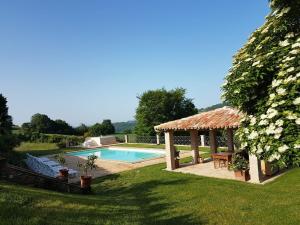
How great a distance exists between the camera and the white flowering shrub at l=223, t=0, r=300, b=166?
3764mm

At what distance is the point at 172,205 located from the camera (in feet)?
36.1

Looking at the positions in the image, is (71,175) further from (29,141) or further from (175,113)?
(29,141)

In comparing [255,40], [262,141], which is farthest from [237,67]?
[262,141]

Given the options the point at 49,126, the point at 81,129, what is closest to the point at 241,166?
the point at 81,129

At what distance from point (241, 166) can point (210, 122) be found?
3.08 meters

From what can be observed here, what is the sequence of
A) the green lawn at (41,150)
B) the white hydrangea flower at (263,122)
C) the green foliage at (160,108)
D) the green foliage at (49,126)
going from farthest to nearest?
the green foliage at (49,126) → the green foliage at (160,108) → the green lawn at (41,150) → the white hydrangea flower at (263,122)

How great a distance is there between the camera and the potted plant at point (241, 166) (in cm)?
1398

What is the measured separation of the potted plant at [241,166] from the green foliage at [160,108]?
23050mm

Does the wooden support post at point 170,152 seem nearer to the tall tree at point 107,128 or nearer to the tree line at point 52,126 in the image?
the tall tree at point 107,128

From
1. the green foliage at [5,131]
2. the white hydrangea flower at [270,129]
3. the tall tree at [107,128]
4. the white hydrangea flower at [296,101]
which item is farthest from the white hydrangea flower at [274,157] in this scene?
the tall tree at [107,128]

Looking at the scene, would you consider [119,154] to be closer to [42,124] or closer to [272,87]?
[272,87]

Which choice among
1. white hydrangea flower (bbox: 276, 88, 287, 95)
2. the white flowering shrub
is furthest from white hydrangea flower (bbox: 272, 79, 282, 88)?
white hydrangea flower (bbox: 276, 88, 287, 95)

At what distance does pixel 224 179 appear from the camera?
14.5 metres

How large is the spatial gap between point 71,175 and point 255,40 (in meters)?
16.2
